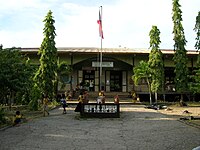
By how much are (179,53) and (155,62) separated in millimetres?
2928

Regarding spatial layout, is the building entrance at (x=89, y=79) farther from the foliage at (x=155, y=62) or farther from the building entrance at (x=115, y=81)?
the foliage at (x=155, y=62)

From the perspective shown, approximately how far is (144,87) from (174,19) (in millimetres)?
8896

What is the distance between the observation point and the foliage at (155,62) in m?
32.8

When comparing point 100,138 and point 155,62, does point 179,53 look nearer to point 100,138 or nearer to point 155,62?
point 155,62

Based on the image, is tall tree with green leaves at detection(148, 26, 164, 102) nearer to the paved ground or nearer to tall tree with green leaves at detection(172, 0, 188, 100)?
tall tree with green leaves at detection(172, 0, 188, 100)

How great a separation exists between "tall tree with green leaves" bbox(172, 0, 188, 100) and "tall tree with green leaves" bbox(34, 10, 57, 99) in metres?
12.7

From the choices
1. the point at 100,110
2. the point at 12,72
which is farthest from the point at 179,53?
the point at 12,72

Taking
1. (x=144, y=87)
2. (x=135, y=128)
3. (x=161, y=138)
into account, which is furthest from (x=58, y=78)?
(x=161, y=138)

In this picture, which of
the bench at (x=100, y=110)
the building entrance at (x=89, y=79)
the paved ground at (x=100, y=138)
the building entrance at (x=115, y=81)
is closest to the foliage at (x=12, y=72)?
the paved ground at (x=100, y=138)

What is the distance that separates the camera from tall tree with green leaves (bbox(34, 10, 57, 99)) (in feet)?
96.6

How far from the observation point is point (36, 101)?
2447 cm

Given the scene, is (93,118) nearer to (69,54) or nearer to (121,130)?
(121,130)

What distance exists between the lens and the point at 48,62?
2972cm

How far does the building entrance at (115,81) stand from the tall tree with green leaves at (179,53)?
794 centimetres
